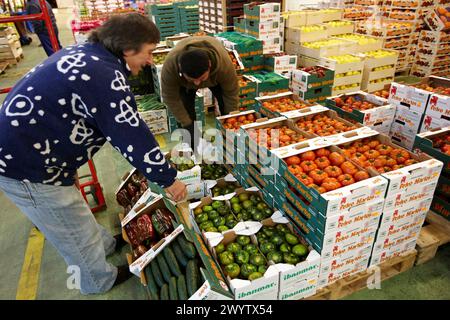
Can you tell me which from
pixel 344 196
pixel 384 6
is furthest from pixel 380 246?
pixel 384 6

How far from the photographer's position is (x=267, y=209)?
9.34 ft

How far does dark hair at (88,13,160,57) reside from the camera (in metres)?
1.82

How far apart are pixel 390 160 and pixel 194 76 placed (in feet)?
5.92

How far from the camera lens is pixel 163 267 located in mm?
2541

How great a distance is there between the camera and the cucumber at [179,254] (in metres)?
2.51

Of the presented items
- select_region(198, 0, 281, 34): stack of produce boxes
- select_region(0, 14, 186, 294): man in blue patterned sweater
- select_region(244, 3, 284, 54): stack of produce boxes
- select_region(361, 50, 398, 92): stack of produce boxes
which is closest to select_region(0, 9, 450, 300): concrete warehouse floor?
select_region(0, 14, 186, 294): man in blue patterned sweater

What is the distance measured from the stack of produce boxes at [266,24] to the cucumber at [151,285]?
5428 mm

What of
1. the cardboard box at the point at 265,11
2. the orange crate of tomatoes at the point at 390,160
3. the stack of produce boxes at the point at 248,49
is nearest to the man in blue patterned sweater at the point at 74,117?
the orange crate of tomatoes at the point at 390,160

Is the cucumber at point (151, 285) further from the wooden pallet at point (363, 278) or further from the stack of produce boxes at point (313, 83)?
the stack of produce boxes at point (313, 83)

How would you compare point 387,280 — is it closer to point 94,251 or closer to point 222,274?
point 222,274

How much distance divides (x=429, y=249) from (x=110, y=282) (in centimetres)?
279

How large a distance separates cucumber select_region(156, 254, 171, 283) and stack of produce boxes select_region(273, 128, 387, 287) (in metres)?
1.06

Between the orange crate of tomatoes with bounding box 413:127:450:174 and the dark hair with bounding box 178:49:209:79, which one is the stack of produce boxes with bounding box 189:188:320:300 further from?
the orange crate of tomatoes with bounding box 413:127:450:174

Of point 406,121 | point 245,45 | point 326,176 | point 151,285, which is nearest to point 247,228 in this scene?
point 326,176
